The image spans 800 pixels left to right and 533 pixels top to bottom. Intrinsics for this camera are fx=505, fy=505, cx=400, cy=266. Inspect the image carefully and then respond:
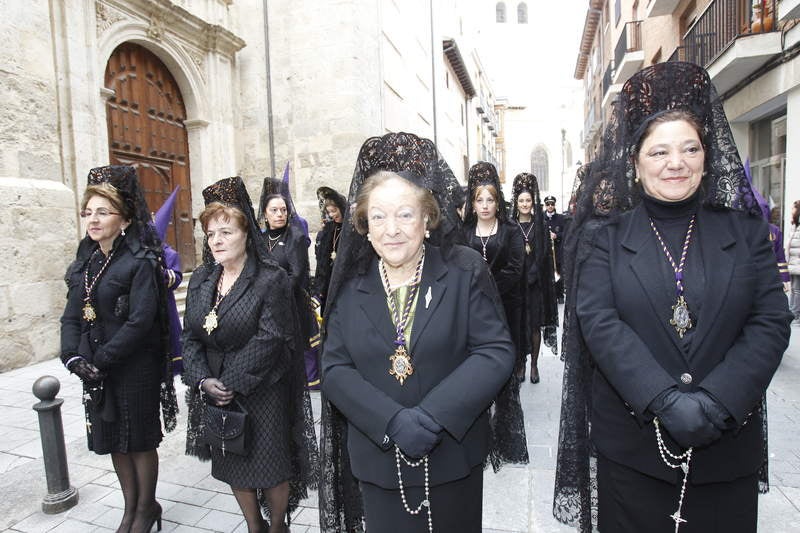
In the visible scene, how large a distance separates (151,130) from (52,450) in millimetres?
7500

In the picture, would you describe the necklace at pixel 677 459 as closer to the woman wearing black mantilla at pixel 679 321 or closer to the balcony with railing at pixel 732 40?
the woman wearing black mantilla at pixel 679 321

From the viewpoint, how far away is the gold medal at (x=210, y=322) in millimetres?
2566

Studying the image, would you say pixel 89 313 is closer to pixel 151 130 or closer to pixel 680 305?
pixel 680 305

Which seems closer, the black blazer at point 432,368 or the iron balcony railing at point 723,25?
the black blazer at point 432,368

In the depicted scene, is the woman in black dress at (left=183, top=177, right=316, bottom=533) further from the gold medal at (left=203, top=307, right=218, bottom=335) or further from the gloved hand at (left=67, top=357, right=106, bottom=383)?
the gloved hand at (left=67, top=357, right=106, bottom=383)

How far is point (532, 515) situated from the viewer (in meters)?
3.10

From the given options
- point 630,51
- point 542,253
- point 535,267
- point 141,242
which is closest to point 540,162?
point 630,51

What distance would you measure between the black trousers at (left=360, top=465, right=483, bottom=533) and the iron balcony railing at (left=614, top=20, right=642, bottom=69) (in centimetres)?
1999

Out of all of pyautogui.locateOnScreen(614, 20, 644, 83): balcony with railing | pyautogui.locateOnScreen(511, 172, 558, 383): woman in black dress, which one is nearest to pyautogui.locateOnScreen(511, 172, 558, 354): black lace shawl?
pyautogui.locateOnScreen(511, 172, 558, 383): woman in black dress

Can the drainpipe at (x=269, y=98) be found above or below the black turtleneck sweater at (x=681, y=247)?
above

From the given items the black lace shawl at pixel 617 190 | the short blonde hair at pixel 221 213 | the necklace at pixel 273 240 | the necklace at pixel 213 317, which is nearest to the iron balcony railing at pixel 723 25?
the necklace at pixel 273 240

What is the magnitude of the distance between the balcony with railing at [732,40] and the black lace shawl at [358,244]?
1010 cm

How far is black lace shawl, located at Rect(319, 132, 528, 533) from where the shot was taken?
7.00 feet

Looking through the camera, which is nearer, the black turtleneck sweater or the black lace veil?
the black turtleneck sweater
